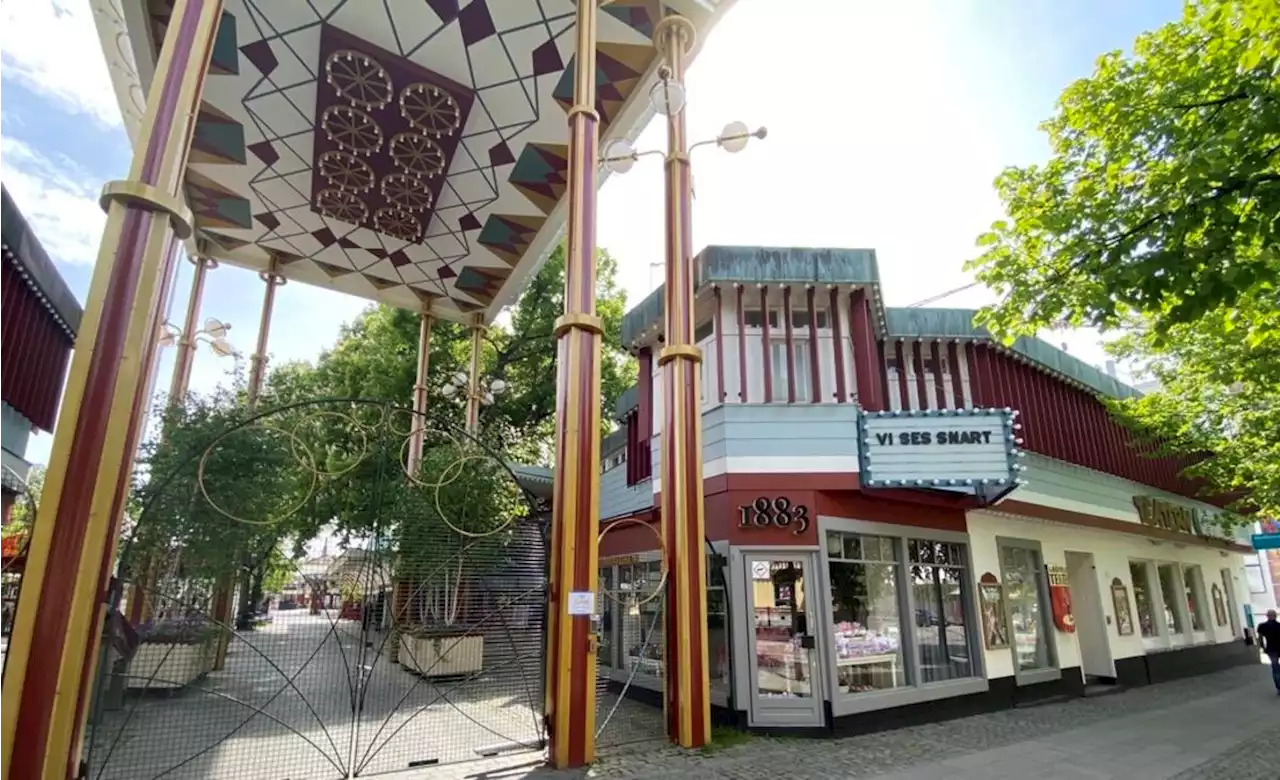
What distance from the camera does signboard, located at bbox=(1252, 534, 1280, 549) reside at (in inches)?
697

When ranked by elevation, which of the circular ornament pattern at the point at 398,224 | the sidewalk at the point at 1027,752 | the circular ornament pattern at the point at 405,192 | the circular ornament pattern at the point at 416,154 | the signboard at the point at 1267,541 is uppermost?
the circular ornament pattern at the point at 416,154

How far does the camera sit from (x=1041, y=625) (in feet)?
37.9

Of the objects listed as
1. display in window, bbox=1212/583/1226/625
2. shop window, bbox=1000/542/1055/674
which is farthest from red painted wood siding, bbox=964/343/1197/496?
A: display in window, bbox=1212/583/1226/625

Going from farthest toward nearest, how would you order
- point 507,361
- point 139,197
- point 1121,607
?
point 507,361, point 1121,607, point 139,197

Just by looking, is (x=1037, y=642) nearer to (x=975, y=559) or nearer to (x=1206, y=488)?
(x=975, y=559)

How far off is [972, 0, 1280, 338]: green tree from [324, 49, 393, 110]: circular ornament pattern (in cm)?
784

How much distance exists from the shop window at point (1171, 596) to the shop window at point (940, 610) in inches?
342

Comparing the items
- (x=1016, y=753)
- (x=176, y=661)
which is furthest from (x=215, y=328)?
(x=1016, y=753)

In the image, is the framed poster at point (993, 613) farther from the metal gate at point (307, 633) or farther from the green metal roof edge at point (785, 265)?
the metal gate at point (307, 633)

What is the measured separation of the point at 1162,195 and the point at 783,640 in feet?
19.8

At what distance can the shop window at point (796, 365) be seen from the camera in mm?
9531

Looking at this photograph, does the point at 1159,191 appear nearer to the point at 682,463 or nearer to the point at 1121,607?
the point at 682,463

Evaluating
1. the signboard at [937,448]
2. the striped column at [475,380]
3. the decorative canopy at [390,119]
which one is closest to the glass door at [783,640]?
the signboard at [937,448]

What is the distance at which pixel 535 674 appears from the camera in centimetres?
762
